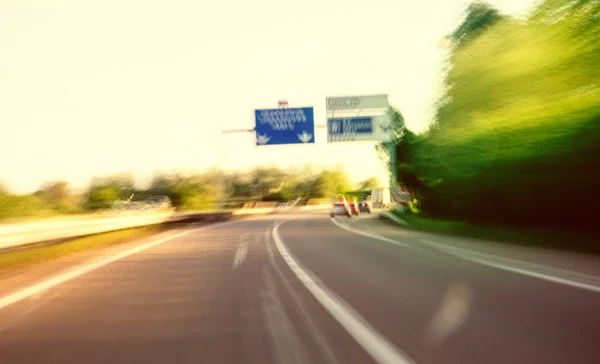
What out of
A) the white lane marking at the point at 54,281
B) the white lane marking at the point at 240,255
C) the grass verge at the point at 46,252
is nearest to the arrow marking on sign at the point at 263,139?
the grass verge at the point at 46,252

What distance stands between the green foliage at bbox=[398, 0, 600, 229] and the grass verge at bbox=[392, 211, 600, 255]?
290 millimetres

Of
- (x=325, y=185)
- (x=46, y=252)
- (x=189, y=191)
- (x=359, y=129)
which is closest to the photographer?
(x=46, y=252)

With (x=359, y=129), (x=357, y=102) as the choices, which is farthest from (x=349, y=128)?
(x=357, y=102)

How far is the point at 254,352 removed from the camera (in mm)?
5055

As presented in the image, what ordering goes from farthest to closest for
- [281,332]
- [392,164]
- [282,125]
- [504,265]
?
[282,125], [392,164], [504,265], [281,332]

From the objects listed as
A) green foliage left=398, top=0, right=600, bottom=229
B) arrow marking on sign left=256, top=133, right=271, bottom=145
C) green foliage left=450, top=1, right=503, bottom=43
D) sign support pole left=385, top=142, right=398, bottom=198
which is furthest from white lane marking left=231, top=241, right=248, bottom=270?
green foliage left=450, top=1, right=503, bottom=43

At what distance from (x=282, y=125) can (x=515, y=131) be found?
21.3 m

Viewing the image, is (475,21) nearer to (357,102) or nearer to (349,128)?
(357,102)

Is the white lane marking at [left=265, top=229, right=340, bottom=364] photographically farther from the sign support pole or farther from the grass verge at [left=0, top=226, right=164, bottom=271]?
the sign support pole

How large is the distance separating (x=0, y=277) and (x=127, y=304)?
4.43 m

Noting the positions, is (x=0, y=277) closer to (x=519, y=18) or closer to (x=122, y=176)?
(x=519, y=18)

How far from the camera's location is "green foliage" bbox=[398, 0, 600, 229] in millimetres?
14078

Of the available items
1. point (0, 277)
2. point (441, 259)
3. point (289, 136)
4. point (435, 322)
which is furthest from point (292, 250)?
point (289, 136)

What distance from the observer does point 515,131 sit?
17297 millimetres
